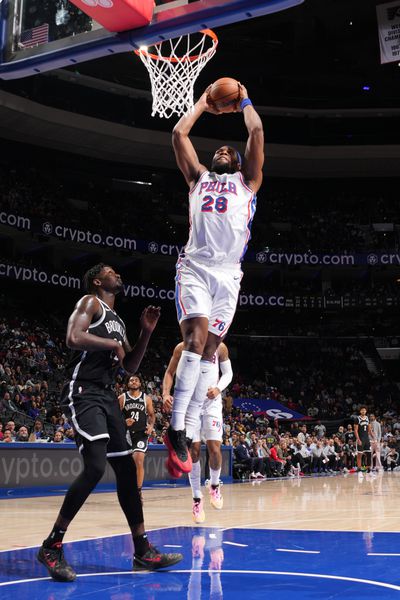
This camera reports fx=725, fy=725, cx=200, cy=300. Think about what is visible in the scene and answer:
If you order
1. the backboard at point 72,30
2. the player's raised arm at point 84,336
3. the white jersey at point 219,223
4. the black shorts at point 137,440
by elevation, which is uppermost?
the backboard at point 72,30

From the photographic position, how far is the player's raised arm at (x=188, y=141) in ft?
17.8

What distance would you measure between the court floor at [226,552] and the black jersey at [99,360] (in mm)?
1323

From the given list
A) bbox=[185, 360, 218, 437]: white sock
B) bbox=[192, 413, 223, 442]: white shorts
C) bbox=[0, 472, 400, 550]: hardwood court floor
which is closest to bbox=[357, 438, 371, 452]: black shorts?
bbox=[0, 472, 400, 550]: hardwood court floor

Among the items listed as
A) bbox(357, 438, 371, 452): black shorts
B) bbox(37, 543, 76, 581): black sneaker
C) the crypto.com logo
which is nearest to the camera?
bbox(37, 543, 76, 581): black sneaker

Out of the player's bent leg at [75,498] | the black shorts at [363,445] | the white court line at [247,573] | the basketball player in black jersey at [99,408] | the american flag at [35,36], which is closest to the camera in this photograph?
the white court line at [247,573]

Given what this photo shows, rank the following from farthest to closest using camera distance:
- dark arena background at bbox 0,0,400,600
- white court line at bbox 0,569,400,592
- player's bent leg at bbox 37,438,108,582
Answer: dark arena background at bbox 0,0,400,600, player's bent leg at bbox 37,438,108,582, white court line at bbox 0,569,400,592

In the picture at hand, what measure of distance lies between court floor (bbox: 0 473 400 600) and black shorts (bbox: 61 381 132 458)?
0.88m

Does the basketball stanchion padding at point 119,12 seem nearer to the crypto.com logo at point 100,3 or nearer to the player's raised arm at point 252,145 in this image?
the crypto.com logo at point 100,3

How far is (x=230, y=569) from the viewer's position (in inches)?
197

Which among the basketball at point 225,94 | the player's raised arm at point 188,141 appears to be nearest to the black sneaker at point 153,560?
the player's raised arm at point 188,141

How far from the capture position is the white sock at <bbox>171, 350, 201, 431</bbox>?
5.20 metres

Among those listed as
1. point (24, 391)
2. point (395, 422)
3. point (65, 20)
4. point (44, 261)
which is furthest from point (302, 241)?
point (65, 20)

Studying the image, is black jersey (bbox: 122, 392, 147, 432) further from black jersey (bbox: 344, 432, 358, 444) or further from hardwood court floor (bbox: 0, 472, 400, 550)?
black jersey (bbox: 344, 432, 358, 444)

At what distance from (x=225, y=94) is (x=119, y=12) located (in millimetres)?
1527
